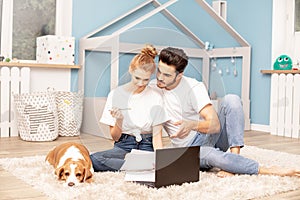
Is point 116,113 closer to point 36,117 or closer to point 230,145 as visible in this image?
point 230,145

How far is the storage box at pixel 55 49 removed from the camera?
10.4ft

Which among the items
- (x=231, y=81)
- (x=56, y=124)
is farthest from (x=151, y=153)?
(x=231, y=81)

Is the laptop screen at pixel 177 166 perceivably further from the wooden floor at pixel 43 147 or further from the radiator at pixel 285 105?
the radiator at pixel 285 105

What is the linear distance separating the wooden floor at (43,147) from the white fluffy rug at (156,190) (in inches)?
1.4

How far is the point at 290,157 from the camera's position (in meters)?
2.31

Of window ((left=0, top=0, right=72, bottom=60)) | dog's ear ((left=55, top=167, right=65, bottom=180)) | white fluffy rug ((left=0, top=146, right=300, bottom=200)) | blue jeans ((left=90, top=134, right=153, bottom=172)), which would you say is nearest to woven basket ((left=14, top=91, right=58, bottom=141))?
window ((left=0, top=0, right=72, bottom=60))

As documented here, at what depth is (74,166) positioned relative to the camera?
156cm

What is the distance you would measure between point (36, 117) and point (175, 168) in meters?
1.53

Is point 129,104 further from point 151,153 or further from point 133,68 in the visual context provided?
point 151,153

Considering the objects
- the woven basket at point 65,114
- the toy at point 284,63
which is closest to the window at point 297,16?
the toy at point 284,63

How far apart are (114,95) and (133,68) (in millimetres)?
93

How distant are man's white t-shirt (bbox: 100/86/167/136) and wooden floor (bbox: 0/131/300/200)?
136 millimetres

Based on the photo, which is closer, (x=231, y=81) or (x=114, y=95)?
(x=114, y=95)

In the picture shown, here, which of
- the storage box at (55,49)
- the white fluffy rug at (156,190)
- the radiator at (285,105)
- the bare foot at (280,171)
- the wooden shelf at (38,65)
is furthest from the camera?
the radiator at (285,105)
